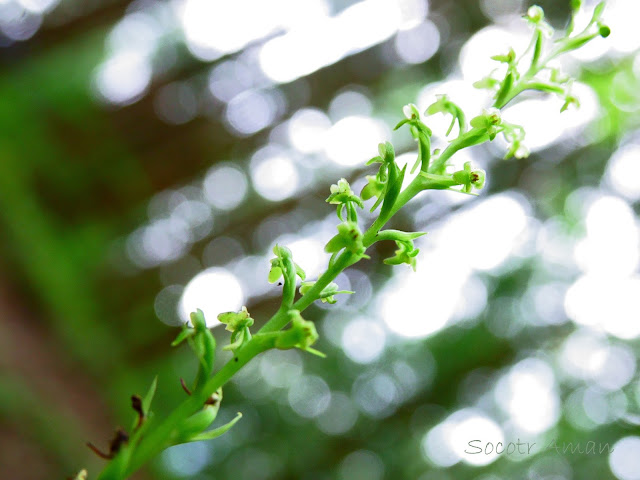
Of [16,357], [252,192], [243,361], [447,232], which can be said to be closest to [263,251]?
[252,192]

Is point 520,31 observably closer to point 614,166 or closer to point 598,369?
point 614,166

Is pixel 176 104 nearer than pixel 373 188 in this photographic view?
No

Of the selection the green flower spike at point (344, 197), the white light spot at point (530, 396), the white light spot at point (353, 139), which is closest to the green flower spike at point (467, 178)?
the green flower spike at point (344, 197)

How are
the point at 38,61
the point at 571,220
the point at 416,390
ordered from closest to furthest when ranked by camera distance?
the point at 38,61 < the point at 571,220 < the point at 416,390

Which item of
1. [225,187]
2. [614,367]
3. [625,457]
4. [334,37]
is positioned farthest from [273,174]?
[625,457]

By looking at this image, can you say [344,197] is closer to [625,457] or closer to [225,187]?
[625,457]

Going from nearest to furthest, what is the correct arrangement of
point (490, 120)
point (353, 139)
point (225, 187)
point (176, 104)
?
1. point (490, 120)
2. point (176, 104)
3. point (353, 139)
4. point (225, 187)

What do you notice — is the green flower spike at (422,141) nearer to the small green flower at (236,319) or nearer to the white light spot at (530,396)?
the small green flower at (236,319)
